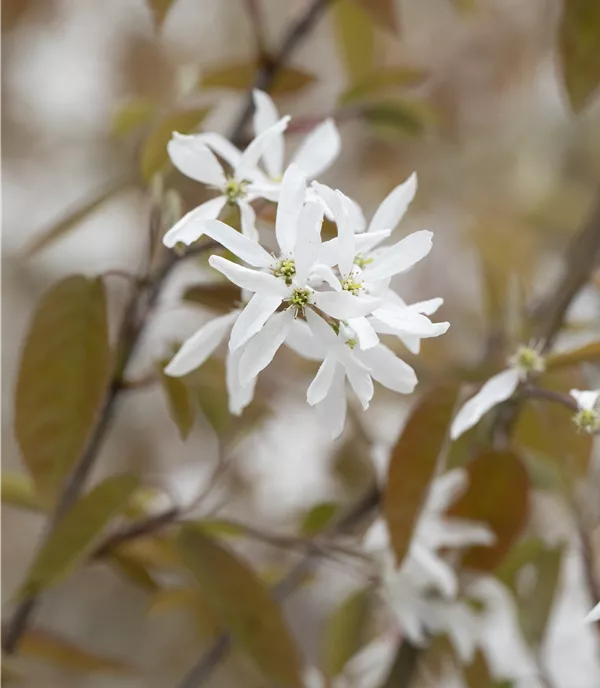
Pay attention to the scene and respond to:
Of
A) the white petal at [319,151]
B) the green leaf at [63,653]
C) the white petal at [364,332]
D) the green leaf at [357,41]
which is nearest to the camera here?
the white petal at [364,332]

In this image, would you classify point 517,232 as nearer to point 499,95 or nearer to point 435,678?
point 499,95

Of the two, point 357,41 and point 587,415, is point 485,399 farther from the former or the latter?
point 357,41

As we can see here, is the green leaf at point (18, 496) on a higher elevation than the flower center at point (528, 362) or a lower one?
lower

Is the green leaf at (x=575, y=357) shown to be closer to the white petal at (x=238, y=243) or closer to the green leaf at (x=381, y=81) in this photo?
the white petal at (x=238, y=243)

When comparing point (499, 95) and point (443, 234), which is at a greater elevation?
point (499, 95)

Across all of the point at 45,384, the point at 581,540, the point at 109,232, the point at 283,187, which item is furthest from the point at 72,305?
the point at 109,232

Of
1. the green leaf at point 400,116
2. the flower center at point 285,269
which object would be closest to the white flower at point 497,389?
the flower center at point 285,269
